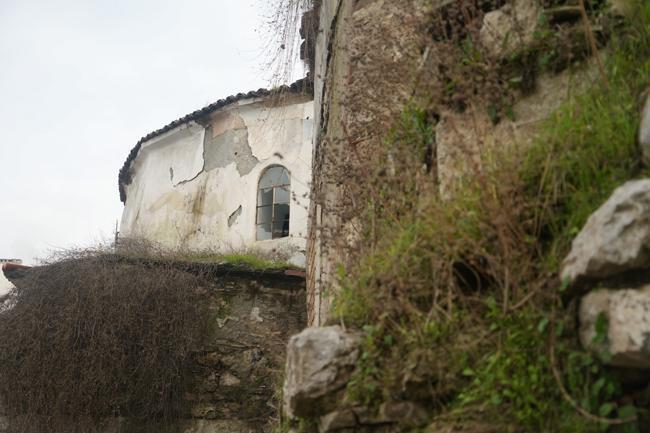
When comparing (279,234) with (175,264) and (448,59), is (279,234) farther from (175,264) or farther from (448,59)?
(448,59)

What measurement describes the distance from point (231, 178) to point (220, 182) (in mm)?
323

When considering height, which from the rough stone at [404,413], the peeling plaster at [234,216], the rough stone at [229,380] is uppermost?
the peeling plaster at [234,216]

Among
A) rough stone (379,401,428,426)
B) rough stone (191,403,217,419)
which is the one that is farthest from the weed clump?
rough stone (191,403,217,419)

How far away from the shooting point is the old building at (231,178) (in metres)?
11.9

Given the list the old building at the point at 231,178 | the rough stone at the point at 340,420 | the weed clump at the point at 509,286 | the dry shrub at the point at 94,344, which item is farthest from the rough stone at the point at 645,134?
the old building at the point at 231,178

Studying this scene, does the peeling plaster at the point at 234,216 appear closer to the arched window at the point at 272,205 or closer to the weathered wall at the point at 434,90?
the arched window at the point at 272,205

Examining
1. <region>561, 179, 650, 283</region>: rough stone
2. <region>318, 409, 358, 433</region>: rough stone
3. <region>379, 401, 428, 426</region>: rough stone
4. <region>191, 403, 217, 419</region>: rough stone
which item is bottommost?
<region>191, 403, 217, 419</region>: rough stone

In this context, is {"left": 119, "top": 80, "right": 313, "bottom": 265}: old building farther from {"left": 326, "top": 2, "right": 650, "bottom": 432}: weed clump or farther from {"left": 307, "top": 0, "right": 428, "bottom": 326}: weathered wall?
{"left": 326, "top": 2, "right": 650, "bottom": 432}: weed clump

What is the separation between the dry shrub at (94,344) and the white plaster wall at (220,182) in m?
3.51

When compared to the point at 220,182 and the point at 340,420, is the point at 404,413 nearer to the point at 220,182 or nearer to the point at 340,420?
the point at 340,420

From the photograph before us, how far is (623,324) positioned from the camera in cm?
167

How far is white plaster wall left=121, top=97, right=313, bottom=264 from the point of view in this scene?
12.0 m

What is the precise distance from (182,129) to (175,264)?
625 cm

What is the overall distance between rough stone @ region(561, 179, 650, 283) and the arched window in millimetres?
10043
